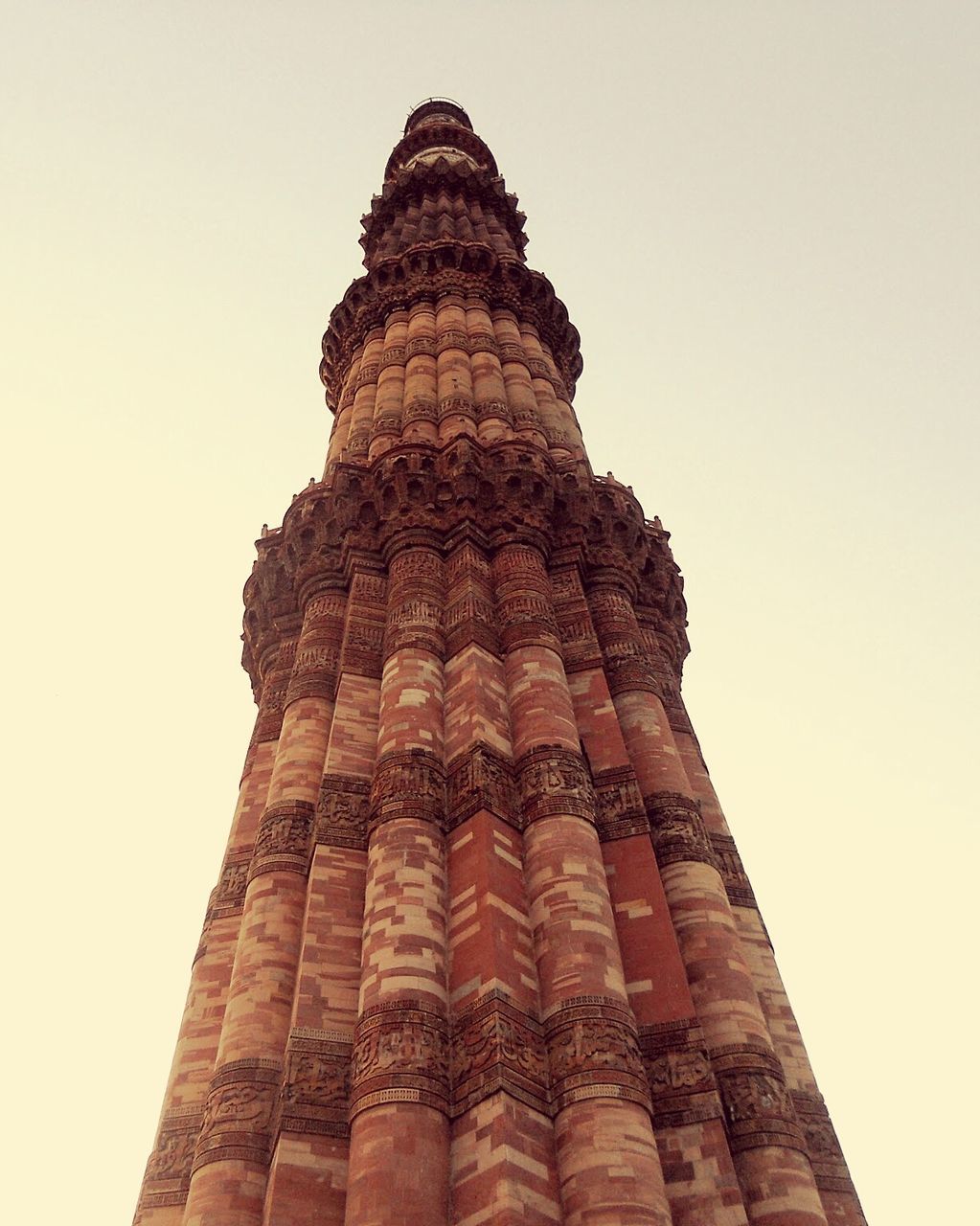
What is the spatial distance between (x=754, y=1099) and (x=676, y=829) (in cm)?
273

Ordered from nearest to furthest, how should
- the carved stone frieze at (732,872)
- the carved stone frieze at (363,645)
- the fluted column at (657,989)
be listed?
the fluted column at (657,989)
the carved stone frieze at (732,872)
the carved stone frieze at (363,645)

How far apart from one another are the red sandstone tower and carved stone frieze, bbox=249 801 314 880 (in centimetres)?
3

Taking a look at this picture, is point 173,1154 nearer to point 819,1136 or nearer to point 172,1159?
point 172,1159

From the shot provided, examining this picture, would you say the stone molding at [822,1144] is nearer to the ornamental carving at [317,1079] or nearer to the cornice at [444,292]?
the ornamental carving at [317,1079]

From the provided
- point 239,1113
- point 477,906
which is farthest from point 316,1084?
point 477,906

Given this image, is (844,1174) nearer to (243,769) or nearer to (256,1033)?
(256,1033)

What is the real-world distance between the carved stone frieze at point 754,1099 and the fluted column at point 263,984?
3.23 meters

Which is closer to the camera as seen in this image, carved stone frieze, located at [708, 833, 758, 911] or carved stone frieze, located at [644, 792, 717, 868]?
carved stone frieze, located at [644, 792, 717, 868]

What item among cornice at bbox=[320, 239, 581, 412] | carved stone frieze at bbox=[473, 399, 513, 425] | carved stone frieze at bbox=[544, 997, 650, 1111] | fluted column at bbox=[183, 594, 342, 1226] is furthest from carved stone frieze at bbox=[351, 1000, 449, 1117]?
cornice at bbox=[320, 239, 581, 412]

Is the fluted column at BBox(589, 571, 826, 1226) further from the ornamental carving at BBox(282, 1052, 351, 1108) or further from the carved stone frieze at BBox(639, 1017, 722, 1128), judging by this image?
the ornamental carving at BBox(282, 1052, 351, 1108)

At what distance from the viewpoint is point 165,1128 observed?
8.76 meters

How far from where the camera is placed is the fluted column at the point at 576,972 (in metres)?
6.59

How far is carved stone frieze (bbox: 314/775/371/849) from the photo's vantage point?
9.64m

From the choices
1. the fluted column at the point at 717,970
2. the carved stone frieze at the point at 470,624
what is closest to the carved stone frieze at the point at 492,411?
the carved stone frieze at the point at 470,624
